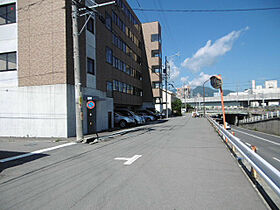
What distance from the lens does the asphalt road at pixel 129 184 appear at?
141 inches

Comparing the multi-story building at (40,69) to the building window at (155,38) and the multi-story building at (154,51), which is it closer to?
the multi-story building at (154,51)

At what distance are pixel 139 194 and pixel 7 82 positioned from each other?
48.4 ft

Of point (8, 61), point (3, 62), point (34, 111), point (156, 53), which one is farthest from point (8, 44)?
point (156, 53)

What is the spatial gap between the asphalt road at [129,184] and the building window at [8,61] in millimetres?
10052

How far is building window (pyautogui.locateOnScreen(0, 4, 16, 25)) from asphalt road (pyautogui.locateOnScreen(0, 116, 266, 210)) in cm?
1242

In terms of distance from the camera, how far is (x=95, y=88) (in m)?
16.8

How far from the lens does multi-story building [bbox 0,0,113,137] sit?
12.9 meters

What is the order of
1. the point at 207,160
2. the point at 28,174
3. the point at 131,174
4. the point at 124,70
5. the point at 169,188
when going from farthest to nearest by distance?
the point at 124,70, the point at 207,160, the point at 28,174, the point at 131,174, the point at 169,188

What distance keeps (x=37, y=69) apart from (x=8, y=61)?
2.92 meters

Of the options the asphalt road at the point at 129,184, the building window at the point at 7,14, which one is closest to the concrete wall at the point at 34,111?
the building window at the point at 7,14

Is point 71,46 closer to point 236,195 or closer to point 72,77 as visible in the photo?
point 72,77

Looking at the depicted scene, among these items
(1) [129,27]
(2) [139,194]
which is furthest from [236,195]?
(1) [129,27]

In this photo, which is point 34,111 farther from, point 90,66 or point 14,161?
point 14,161

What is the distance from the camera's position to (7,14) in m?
14.5
